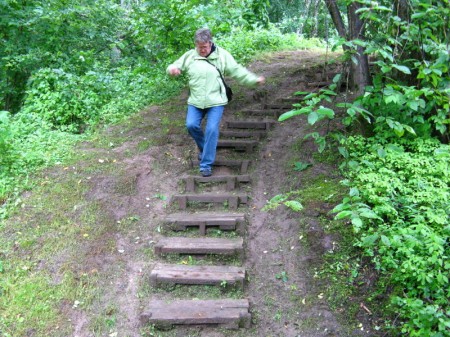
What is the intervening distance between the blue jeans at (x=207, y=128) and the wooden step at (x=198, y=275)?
5.85ft

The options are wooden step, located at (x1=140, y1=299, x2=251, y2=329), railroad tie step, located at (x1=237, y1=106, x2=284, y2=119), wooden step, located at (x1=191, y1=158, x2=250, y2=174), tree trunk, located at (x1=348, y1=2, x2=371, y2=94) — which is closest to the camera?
wooden step, located at (x1=140, y1=299, x2=251, y2=329)

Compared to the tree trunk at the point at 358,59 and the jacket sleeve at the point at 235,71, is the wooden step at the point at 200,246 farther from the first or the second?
the tree trunk at the point at 358,59

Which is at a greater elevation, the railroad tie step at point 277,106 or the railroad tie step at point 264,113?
the railroad tie step at point 277,106

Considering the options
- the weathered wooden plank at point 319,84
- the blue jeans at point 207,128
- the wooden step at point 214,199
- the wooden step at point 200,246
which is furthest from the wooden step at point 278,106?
the wooden step at point 200,246

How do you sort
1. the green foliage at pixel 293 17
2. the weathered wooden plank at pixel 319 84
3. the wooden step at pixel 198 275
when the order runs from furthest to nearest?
the green foliage at pixel 293 17 → the weathered wooden plank at pixel 319 84 → the wooden step at pixel 198 275

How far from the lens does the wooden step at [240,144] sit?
6711 mm

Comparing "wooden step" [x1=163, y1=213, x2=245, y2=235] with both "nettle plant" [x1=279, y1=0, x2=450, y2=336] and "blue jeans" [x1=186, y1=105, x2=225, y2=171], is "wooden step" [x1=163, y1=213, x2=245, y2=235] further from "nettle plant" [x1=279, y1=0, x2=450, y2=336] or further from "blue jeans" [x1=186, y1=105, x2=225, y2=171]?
"nettle plant" [x1=279, y1=0, x2=450, y2=336]

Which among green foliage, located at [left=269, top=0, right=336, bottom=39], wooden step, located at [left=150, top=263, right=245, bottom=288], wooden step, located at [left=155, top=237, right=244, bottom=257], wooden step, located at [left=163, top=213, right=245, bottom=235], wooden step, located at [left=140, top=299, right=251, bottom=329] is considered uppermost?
green foliage, located at [left=269, top=0, right=336, bottom=39]

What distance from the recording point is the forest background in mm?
3688

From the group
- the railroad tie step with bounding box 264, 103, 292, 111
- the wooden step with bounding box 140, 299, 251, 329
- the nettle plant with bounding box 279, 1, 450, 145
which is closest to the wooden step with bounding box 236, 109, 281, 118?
the railroad tie step with bounding box 264, 103, 292, 111

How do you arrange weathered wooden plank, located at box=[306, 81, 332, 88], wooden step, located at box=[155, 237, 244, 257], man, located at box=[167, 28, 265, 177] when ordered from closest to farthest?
wooden step, located at box=[155, 237, 244, 257] → man, located at box=[167, 28, 265, 177] → weathered wooden plank, located at box=[306, 81, 332, 88]

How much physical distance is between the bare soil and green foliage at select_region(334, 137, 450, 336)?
0.53 meters

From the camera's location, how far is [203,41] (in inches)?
210

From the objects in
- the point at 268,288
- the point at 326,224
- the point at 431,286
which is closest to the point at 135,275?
the point at 268,288
